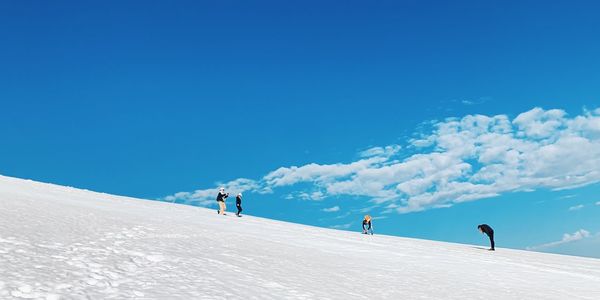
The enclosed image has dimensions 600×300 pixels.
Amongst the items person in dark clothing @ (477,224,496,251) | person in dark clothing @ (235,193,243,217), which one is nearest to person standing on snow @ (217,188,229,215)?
person in dark clothing @ (235,193,243,217)

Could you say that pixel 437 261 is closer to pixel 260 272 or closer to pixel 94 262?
pixel 260 272

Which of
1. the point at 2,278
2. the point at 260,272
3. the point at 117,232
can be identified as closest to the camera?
the point at 2,278

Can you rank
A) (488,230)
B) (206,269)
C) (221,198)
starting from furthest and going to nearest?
(221,198), (488,230), (206,269)

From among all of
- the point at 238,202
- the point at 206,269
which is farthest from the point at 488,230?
the point at 206,269

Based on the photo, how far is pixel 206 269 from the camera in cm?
1336

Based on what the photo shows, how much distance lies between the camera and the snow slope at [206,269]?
10.7 metres

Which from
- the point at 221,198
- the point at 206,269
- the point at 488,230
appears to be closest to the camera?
the point at 206,269

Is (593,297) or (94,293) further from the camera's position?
(593,297)

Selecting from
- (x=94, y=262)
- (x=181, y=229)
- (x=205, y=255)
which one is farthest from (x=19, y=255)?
(x=181, y=229)

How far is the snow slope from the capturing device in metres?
10.7

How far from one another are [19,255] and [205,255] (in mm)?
5115

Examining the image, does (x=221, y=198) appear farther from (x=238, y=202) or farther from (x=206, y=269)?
(x=206, y=269)

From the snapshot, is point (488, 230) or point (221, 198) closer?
point (488, 230)

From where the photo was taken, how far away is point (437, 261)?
76.0 feet
